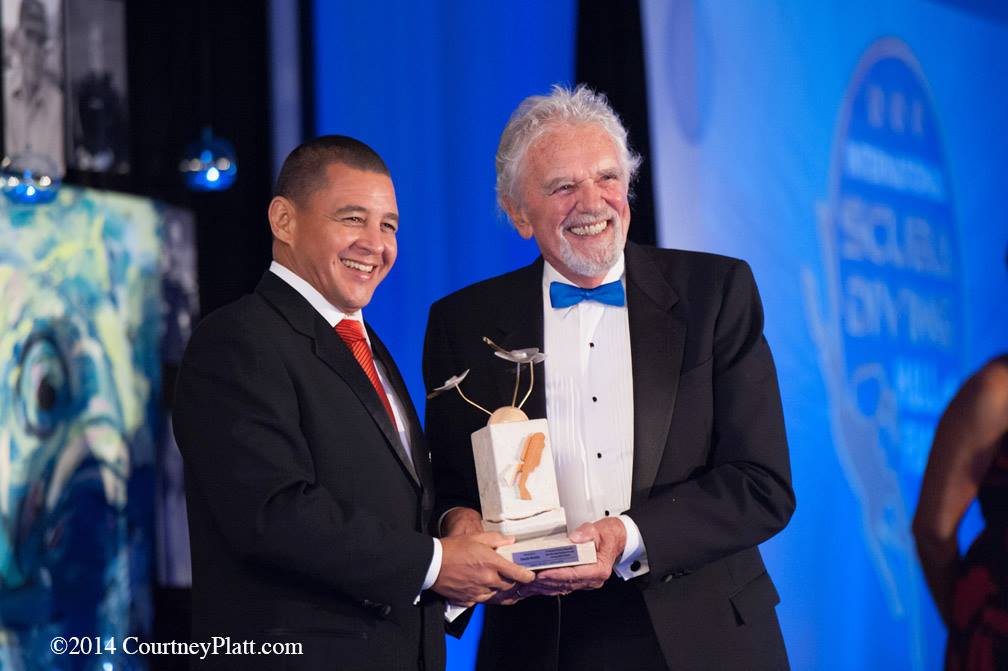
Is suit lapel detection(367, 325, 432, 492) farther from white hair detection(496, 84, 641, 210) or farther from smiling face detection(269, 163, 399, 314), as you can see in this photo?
white hair detection(496, 84, 641, 210)

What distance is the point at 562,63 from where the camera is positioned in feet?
16.3

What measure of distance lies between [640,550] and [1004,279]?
2994mm

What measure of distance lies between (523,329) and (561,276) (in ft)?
0.62

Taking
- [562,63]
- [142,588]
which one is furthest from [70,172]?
[562,63]

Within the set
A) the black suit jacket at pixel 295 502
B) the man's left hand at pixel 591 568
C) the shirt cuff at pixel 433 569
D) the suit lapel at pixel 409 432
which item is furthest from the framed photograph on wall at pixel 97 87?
the man's left hand at pixel 591 568

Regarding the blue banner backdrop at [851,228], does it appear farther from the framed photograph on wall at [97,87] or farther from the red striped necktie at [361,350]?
the framed photograph on wall at [97,87]

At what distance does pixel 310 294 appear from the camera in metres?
2.90

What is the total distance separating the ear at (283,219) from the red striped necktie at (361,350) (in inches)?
9.7

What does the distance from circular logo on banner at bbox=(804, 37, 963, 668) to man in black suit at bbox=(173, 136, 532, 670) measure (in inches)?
96.3

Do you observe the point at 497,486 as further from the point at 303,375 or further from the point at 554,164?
the point at 554,164

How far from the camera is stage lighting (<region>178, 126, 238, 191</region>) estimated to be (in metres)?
5.00

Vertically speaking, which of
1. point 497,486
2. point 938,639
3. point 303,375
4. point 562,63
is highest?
point 562,63

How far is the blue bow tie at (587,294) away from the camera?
3127mm

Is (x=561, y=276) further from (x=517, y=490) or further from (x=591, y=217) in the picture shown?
→ (x=517, y=490)
